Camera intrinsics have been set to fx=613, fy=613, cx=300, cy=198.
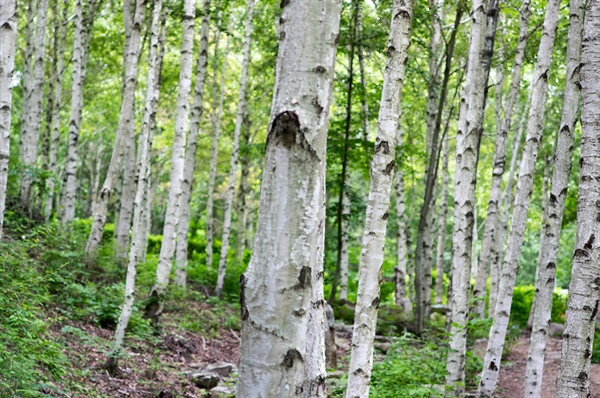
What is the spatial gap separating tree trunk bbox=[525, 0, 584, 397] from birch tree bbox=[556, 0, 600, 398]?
124 centimetres

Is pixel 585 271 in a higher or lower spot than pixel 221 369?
higher

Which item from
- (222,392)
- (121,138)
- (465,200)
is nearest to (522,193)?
(465,200)

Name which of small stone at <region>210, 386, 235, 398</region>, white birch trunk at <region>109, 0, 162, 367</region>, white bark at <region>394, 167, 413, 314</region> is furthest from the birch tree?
white bark at <region>394, 167, 413, 314</region>

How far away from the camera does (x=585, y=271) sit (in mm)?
4473

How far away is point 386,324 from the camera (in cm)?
1547

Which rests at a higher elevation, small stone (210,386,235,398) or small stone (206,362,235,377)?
small stone (210,386,235,398)

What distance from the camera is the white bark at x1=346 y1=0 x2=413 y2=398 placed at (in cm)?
487

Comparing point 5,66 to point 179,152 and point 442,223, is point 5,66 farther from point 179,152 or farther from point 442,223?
point 442,223

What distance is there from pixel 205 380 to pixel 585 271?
5.50 m

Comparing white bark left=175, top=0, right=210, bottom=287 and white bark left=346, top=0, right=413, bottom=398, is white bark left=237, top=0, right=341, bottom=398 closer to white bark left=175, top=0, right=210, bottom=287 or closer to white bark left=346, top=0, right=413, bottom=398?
white bark left=346, top=0, right=413, bottom=398

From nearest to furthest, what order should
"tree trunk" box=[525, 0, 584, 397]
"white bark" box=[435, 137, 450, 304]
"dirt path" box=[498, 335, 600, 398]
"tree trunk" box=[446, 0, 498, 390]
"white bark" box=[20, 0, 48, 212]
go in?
"tree trunk" box=[525, 0, 584, 397], "tree trunk" box=[446, 0, 498, 390], "dirt path" box=[498, 335, 600, 398], "white bark" box=[20, 0, 48, 212], "white bark" box=[435, 137, 450, 304]

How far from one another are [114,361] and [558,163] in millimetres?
5561

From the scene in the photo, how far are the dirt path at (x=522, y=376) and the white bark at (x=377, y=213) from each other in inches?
165

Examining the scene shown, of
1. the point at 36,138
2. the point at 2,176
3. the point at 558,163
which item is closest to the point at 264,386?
the point at 558,163
